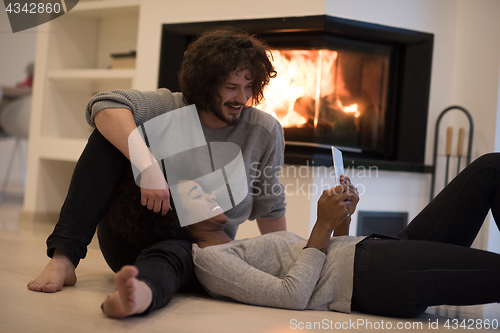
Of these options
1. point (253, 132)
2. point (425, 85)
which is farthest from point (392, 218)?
point (253, 132)

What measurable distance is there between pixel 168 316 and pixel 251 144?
605 mm

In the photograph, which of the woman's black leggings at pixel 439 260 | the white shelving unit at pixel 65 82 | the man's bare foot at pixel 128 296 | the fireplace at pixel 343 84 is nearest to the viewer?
the man's bare foot at pixel 128 296

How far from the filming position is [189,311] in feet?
3.61

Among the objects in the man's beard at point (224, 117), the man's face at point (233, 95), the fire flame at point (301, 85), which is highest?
the fire flame at point (301, 85)

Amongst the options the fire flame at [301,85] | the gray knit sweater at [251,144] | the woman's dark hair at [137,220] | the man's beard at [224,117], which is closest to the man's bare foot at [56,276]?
the woman's dark hair at [137,220]

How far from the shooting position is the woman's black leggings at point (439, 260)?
1030 millimetres

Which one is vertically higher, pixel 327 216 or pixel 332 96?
pixel 332 96

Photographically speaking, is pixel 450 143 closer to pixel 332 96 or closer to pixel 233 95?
pixel 332 96

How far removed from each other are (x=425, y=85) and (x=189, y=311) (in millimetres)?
1951

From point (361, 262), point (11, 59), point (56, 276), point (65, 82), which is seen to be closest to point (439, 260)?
point (361, 262)

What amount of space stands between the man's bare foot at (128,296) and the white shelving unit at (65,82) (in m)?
2.08

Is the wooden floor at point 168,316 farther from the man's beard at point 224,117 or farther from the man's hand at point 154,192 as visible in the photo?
the man's beard at point 224,117

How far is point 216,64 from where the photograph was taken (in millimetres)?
1377

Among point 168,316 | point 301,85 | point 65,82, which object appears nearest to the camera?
point 168,316
